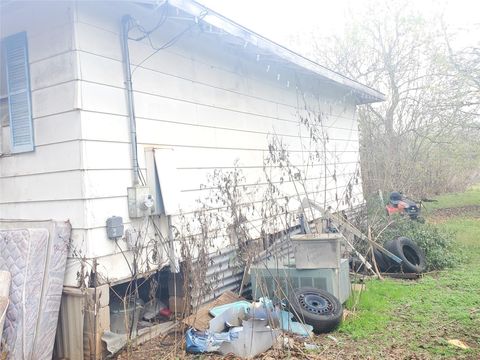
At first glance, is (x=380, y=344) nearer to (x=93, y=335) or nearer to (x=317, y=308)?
(x=317, y=308)

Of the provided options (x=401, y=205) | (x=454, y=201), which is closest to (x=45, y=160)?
(x=401, y=205)

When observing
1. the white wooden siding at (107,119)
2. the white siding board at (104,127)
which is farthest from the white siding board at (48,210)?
the white siding board at (104,127)

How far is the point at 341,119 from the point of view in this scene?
350 inches

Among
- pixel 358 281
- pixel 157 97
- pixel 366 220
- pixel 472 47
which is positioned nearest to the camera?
pixel 157 97

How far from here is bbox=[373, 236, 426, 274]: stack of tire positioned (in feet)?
20.4

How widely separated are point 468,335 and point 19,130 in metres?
4.59

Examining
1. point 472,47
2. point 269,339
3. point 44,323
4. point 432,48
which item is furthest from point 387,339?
point 432,48

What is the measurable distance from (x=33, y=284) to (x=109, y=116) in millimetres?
1551

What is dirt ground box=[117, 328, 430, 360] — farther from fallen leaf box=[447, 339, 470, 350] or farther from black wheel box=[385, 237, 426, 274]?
black wheel box=[385, 237, 426, 274]

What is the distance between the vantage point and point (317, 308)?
4.16 metres

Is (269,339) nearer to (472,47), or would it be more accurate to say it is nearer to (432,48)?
(472,47)

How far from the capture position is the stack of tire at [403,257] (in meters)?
6.23

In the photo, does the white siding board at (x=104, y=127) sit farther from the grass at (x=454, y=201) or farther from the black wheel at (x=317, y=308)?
the grass at (x=454, y=201)

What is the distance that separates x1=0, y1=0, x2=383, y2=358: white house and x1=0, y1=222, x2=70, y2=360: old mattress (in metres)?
0.13
